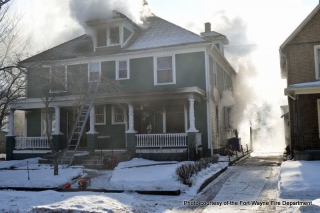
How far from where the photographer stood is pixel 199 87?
17.9 meters

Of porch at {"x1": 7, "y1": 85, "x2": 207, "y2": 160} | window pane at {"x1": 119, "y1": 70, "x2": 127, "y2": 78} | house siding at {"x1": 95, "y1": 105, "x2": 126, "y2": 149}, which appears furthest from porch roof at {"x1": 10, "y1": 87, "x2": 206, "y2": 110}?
window pane at {"x1": 119, "y1": 70, "x2": 127, "y2": 78}

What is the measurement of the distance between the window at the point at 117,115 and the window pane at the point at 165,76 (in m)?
2.88

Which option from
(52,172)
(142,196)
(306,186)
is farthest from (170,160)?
(306,186)

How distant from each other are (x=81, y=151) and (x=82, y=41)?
8247mm

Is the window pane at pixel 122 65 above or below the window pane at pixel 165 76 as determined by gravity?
above

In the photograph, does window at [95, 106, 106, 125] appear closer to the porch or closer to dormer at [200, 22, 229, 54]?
the porch

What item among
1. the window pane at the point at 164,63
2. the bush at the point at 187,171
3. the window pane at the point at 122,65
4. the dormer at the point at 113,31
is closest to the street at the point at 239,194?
the bush at the point at 187,171

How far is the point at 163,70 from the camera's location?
61.6 feet

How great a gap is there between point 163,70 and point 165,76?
35 centimetres

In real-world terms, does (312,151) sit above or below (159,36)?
below

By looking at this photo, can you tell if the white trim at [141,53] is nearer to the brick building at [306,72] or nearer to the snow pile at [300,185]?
the brick building at [306,72]

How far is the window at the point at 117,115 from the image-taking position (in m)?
19.5

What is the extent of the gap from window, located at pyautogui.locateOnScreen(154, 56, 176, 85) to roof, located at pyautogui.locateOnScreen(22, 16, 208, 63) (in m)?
0.78

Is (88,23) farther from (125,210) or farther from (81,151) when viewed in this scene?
(125,210)
